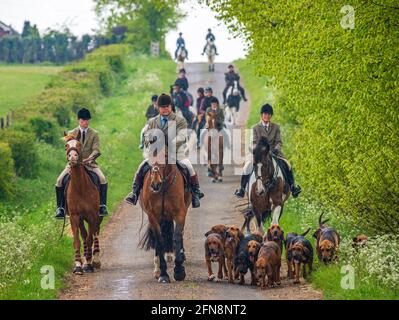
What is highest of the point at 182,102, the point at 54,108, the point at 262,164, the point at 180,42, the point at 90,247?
the point at 180,42

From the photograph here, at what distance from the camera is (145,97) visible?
51406 millimetres

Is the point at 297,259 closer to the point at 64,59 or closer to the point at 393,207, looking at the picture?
the point at 393,207

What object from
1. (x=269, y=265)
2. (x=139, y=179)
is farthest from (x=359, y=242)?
(x=139, y=179)

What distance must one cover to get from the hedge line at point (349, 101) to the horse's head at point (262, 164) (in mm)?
1188

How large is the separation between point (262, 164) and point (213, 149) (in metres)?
12.0

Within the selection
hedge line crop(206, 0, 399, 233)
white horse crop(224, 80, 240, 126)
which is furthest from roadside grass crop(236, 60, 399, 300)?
white horse crop(224, 80, 240, 126)

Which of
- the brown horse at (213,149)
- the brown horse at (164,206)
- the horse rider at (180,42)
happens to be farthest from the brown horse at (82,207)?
the horse rider at (180,42)

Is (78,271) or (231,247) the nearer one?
(231,247)

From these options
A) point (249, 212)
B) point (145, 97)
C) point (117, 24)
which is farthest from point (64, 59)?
point (249, 212)

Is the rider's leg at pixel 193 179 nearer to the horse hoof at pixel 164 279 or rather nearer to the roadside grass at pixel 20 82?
the horse hoof at pixel 164 279

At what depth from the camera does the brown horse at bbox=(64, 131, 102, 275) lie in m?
20.6

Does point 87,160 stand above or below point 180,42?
below

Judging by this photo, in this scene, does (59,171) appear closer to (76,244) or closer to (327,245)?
(76,244)

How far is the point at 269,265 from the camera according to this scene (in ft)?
61.3
